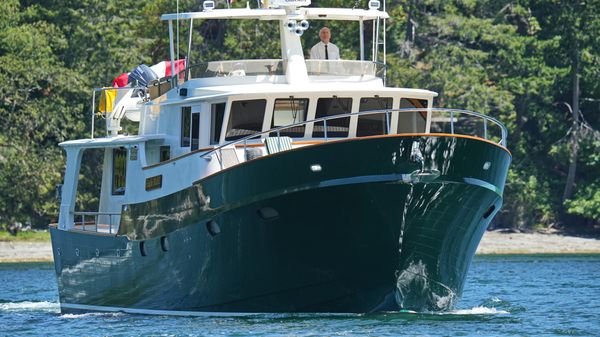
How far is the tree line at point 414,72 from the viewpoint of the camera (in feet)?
199

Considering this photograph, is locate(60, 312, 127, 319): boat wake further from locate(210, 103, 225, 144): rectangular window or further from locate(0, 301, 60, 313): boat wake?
locate(210, 103, 225, 144): rectangular window

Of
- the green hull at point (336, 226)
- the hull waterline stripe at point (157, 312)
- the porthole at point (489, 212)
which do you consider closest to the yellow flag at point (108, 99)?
the hull waterline stripe at point (157, 312)

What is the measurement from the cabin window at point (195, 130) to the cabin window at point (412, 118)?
12.8 feet

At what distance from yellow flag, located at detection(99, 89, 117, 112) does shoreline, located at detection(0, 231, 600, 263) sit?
75.1 ft

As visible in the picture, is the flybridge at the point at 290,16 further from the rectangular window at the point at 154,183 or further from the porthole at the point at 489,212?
the porthole at the point at 489,212

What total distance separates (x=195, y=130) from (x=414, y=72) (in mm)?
35617

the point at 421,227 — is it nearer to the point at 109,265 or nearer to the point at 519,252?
the point at 109,265

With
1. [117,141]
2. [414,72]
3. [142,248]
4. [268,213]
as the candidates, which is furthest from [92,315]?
[414,72]

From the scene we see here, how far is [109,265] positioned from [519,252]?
31.7 m

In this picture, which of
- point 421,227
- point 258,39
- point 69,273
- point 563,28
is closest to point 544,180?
point 563,28

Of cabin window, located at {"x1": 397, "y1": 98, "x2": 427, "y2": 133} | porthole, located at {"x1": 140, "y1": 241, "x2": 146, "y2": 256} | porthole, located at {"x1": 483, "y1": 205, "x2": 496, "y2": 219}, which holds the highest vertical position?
cabin window, located at {"x1": 397, "y1": 98, "x2": 427, "y2": 133}

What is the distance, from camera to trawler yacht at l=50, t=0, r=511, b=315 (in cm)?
2545

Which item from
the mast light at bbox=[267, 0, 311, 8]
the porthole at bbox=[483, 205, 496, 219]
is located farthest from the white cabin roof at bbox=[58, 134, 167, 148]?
the porthole at bbox=[483, 205, 496, 219]

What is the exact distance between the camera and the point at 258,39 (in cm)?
6538
